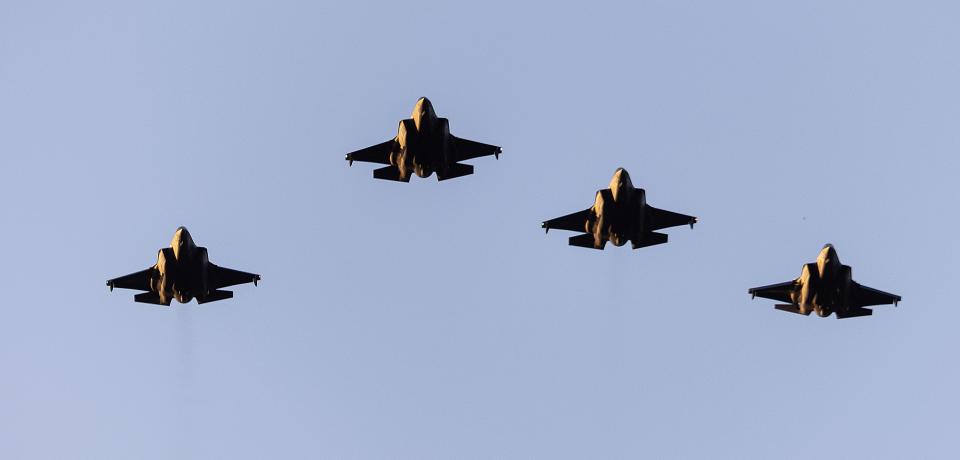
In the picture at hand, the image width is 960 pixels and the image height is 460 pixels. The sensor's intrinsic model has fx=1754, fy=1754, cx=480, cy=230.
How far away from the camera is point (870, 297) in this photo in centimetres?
10819

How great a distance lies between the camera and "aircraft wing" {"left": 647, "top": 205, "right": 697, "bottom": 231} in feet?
359

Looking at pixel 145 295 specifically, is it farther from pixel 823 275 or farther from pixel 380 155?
pixel 823 275

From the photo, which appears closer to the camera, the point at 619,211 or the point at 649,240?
the point at 619,211

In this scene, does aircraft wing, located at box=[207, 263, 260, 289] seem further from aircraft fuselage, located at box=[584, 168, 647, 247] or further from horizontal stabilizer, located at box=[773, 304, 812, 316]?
horizontal stabilizer, located at box=[773, 304, 812, 316]

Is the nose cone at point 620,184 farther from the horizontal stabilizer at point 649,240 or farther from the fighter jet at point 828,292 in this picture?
the fighter jet at point 828,292

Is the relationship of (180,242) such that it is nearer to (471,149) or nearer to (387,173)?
(387,173)

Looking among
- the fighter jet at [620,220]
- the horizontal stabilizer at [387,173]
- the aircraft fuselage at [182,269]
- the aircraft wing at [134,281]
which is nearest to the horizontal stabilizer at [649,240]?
the fighter jet at [620,220]

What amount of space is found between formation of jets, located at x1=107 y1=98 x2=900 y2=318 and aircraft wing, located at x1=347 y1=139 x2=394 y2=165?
0.20ft

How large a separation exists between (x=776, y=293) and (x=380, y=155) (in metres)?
26.1

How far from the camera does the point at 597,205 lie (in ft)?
348

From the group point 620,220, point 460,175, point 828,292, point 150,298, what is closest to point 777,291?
point 828,292

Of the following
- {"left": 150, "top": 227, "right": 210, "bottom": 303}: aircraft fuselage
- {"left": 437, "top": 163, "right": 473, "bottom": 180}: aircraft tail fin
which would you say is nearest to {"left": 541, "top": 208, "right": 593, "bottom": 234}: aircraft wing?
{"left": 437, "top": 163, "right": 473, "bottom": 180}: aircraft tail fin

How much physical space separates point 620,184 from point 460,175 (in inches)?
405

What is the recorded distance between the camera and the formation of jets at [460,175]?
104438 mm
